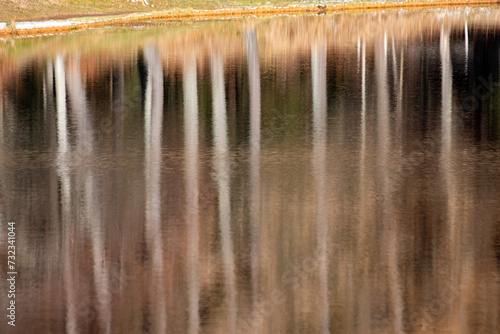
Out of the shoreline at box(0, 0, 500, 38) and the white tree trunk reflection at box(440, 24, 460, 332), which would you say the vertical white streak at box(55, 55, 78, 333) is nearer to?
the white tree trunk reflection at box(440, 24, 460, 332)

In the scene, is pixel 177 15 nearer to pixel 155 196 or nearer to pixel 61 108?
pixel 61 108

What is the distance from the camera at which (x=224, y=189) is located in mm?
13227

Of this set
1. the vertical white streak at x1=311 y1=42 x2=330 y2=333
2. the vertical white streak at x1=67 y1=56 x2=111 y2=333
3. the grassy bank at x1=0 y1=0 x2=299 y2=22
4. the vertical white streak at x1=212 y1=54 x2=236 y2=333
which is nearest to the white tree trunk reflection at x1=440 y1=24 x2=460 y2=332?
the vertical white streak at x1=311 y1=42 x2=330 y2=333

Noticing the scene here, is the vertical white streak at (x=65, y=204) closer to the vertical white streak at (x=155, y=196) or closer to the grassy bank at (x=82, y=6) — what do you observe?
the vertical white streak at (x=155, y=196)

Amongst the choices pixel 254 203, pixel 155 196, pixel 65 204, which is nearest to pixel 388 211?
pixel 254 203

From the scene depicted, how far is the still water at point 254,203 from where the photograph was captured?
8.77 m

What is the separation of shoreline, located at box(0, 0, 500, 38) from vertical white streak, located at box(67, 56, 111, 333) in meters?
26.5

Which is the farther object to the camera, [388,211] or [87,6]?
[87,6]

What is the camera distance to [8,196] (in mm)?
13188

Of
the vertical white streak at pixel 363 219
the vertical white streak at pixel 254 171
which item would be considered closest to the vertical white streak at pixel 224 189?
the vertical white streak at pixel 254 171

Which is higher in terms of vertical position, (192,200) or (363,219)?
(192,200)

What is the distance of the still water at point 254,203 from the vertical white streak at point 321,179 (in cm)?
4

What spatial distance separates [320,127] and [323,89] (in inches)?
248

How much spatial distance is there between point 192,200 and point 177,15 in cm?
5553
